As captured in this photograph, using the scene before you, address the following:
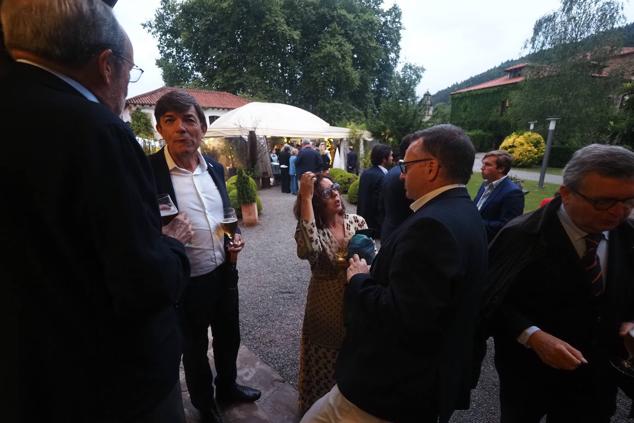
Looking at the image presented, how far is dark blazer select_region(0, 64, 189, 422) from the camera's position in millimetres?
860

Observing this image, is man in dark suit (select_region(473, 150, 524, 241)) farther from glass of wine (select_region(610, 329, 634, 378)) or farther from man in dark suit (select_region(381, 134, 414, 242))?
glass of wine (select_region(610, 329, 634, 378))

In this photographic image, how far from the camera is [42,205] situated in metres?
0.86

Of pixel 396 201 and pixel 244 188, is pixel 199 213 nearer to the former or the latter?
pixel 396 201

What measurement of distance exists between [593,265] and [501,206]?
7.92 feet

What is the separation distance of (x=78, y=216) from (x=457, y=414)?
295 centimetres

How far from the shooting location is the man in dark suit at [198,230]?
1974 millimetres

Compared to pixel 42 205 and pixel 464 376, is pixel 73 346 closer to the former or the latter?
pixel 42 205

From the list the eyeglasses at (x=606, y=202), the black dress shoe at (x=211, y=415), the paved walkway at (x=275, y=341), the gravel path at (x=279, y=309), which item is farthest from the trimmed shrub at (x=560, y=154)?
the black dress shoe at (x=211, y=415)

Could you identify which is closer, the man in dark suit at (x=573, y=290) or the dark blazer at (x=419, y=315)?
the dark blazer at (x=419, y=315)

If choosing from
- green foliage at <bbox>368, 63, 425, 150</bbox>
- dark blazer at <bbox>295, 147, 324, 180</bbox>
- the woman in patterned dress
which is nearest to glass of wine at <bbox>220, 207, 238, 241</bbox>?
the woman in patterned dress

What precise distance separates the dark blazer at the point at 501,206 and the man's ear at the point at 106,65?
3.82 m

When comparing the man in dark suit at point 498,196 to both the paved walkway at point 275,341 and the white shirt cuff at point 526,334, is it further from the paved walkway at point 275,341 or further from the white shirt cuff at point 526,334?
the white shirt cuff at point 526,334

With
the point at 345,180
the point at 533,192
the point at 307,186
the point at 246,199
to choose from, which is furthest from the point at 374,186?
the point at 533,192

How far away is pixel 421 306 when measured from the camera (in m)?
1.18
